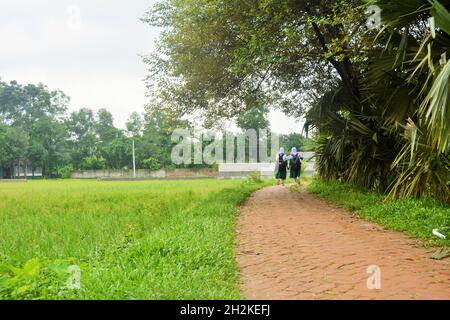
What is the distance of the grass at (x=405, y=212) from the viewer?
5.96 m

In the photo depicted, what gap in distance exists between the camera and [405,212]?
23.3 feet

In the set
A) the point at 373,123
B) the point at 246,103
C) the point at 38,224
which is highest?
the point at 246,103

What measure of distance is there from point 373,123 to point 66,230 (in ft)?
24.2

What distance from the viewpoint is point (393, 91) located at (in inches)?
287

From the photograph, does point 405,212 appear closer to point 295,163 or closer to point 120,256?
point 120,256

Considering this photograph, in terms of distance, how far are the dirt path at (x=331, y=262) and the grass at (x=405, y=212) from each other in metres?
0.28

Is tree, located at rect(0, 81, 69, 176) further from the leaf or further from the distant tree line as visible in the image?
the leaf

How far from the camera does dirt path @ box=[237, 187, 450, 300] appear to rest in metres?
3.43

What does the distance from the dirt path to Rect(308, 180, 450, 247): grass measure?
0.93 ft

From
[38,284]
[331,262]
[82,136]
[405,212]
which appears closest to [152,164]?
[82,136]
